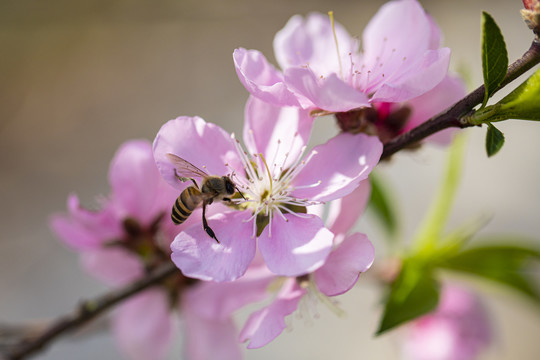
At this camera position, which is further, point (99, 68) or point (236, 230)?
point (99, 68)

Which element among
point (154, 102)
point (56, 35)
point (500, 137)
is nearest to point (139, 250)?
point (500, 137)

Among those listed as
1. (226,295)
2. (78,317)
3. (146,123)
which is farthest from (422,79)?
(146,123)

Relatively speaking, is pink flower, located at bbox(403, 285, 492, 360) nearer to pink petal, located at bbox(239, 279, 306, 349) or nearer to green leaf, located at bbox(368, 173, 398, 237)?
green leaf, located at bbox(368, 173, 398, 237)

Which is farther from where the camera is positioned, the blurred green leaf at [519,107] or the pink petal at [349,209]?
the pink petal at [349,209]

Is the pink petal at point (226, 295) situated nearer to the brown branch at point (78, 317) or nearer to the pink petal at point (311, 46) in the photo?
the brown branch at point (78, 317)

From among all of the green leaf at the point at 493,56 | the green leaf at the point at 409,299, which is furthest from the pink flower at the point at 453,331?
the green leaf at the point at 493,56

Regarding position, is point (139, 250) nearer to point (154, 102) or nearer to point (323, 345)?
point (323, 345)
